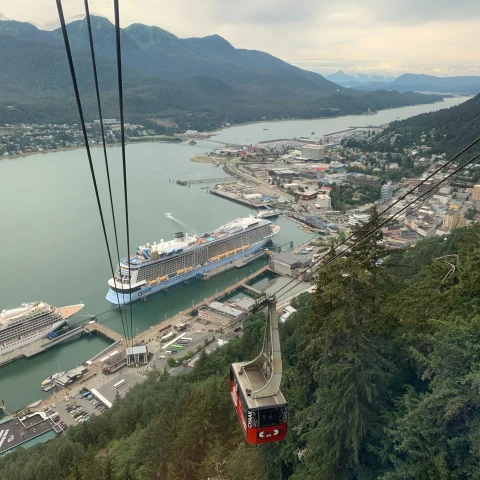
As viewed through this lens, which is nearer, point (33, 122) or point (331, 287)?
point (331, 287)

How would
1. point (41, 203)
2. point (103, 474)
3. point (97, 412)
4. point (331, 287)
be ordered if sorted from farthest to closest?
point (41, 203) < point (97, 412) < point (331, 287) < point (103, 474)

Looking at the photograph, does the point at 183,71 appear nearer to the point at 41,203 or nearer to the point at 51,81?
the point at 51,81

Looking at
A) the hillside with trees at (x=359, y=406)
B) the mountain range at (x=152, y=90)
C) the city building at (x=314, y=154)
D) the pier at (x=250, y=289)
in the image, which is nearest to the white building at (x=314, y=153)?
the city building at (x=314, y=154)

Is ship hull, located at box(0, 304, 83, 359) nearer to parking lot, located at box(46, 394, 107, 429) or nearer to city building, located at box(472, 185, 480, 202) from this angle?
parking lot, located at box(46, 394, 107, 429)

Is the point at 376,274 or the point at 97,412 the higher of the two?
the point at 376,274

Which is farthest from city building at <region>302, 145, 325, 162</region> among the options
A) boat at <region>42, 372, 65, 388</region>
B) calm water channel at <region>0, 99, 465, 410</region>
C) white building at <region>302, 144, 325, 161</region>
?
boat at <region>42, 372, 65, 388</region>

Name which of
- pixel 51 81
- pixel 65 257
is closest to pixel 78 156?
pixel 65 257

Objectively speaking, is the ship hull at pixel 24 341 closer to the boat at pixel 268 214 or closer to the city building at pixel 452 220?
the boat at pixel 268 214

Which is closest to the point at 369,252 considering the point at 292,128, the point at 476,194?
the point at 476,194
